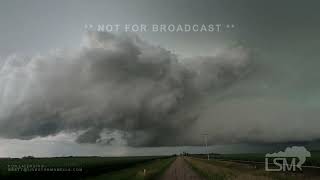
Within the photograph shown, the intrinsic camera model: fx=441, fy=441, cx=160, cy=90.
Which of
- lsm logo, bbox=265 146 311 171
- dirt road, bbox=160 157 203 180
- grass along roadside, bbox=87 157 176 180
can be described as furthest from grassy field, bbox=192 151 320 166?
grass along roadside, bbox=87 157 176 180

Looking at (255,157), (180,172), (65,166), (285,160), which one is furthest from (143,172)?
(285,160)

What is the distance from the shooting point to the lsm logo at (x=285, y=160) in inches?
89.8

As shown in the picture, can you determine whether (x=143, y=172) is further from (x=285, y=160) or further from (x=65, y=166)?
(x=285, y=160)

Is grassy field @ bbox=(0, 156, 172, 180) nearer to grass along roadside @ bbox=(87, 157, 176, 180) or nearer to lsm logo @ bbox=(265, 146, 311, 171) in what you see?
grass along roadside @ bbox=(87, 157, 176, 180)

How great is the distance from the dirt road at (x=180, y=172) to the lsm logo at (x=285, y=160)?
371mm

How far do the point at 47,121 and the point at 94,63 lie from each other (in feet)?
1.29

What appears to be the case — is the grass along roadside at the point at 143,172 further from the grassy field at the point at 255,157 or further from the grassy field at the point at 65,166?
the grassy field at the point at 255,157

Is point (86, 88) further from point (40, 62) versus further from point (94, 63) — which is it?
point (40, 62)

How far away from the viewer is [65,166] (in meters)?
2.31

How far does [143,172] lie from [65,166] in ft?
1.35

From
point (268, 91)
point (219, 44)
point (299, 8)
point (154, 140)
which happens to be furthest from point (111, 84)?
point (299, 8)

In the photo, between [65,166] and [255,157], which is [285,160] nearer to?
[255,157]

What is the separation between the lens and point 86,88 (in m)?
2.31

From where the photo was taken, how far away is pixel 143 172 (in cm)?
230
